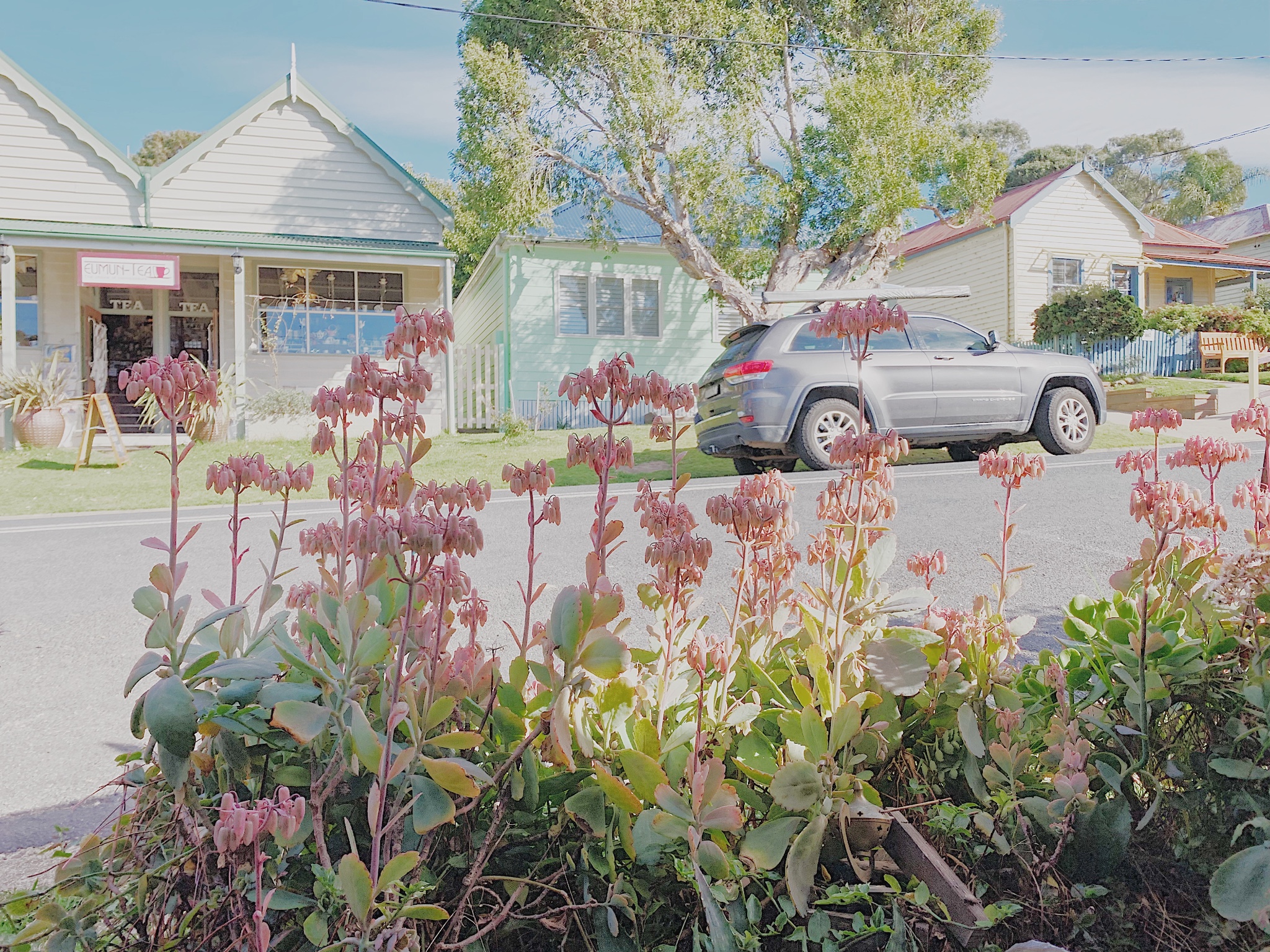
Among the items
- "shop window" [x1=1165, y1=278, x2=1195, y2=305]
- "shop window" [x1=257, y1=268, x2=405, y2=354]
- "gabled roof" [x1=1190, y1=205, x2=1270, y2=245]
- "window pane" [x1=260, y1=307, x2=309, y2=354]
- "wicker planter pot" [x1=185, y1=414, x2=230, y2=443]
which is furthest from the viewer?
"gabled roof" [x1=1190, y1=205, x2=1270, y2=245]

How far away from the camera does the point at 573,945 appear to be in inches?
55.1

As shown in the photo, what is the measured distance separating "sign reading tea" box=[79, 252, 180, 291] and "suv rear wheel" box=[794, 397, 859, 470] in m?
12.9

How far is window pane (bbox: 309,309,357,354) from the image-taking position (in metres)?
18.5

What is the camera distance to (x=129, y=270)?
16.6m

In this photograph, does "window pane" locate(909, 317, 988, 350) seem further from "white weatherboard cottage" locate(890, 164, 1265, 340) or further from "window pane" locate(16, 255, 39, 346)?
"window pane" locate(16, 255, 39, 346)

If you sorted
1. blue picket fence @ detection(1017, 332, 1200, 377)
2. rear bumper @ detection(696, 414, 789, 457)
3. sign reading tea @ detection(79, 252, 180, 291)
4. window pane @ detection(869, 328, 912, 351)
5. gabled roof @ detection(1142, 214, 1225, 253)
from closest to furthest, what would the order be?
rear bumper @ detection(696, 414, 789, 457) < window pane @ detection(869, 328, 912, 351) < sign reading tea @ detection(79, 252, 180, 291) < blue picket fence @ detection(1017, 332, 1200, 377) < gabled roof @ detection(1142, 214, 1225, 253)

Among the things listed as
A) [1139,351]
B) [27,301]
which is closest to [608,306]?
[27,301]

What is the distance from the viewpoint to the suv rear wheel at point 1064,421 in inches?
445

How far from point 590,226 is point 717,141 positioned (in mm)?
3558

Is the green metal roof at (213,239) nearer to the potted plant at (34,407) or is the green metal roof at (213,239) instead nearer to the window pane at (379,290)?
the window pane at (379,290)

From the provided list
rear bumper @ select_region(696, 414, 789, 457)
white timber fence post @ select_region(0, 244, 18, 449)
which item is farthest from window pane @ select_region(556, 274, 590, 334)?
rear bumper @ select_region(696, 414, 789, 457)

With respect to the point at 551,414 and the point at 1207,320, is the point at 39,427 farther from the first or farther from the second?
the point at 1207,320

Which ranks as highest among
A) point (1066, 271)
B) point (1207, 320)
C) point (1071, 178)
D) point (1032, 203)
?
point (1071, 178)

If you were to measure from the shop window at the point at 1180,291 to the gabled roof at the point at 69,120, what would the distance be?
31701 mm
